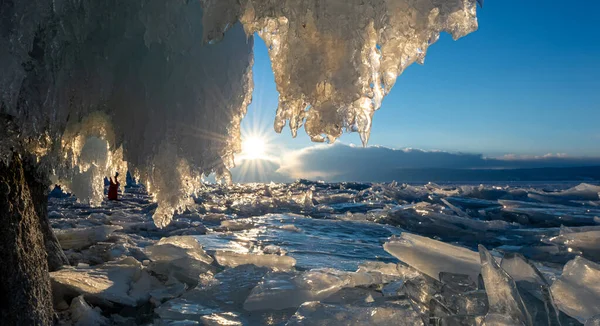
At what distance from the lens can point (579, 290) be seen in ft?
6.24

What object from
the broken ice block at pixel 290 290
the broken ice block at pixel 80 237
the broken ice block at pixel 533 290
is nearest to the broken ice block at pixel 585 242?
the broken ice block at pixel 533 290

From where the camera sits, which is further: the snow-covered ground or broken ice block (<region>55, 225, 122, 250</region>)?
broken ice block (<region>55, 225, 122, 250</region>)

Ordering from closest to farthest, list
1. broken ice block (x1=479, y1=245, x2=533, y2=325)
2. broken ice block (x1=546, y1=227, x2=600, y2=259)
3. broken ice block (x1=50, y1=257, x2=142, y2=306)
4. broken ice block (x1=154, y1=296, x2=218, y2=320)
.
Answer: broken ice block (x1=479, y1=245, x2=533, y2=325), broken ice block (x1=154, y1=296, x2=218, y2=320), broken ice block (x1=50, y1=257, x2=142, y2=306), broken ice block (x1=546, y1=227, x2=600, y2=259)

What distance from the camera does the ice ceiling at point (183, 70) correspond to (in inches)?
62.4

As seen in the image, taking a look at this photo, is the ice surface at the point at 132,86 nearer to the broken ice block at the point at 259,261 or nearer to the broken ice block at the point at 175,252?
the broken ice block at the point at 175,252

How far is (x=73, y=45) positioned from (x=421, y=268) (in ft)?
7.75

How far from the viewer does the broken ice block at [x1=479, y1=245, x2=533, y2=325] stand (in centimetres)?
143

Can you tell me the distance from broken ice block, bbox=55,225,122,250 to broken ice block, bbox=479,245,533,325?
12.1 ft

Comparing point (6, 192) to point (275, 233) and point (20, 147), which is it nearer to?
point (20, 147)

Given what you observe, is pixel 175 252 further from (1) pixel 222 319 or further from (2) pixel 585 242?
(2) pixel 585 242

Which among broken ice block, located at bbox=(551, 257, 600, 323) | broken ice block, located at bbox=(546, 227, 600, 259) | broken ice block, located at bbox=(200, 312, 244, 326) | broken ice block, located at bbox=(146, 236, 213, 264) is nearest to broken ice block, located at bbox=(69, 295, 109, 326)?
Answer: broken ice block, located at bbox=(200, 312, 244, 326)

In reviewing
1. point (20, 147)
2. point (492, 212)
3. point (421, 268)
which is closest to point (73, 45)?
point (20, 147)

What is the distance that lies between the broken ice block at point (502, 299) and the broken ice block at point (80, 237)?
3.68m

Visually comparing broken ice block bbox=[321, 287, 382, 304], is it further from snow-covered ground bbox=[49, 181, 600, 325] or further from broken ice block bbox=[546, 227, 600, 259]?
broken ice block bbox=[546, 227, 600, 259]
